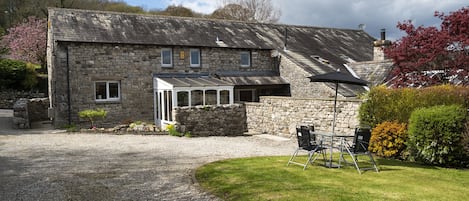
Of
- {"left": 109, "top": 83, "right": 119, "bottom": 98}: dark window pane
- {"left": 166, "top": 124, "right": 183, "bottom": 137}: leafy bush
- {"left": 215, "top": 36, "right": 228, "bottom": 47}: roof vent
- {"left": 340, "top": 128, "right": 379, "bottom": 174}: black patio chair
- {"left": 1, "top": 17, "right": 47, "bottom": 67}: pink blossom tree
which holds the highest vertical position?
{"left": 1, "top": 17, "right": 47, "bottom": 67}: pink blossom tree

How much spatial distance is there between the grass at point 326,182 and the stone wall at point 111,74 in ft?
37.2

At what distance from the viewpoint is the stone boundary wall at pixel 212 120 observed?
16.7 meters

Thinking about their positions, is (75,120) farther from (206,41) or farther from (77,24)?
(206,41)

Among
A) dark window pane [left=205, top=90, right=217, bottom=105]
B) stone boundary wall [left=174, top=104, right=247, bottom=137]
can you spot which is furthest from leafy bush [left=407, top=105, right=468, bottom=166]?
dark window pane [left=205, top=90, right=217, bottom=105]

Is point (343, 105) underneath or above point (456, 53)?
underneath

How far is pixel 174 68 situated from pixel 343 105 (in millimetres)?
10369

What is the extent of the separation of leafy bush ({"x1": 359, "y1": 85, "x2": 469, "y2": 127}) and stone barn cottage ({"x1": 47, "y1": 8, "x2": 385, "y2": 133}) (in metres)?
7.12

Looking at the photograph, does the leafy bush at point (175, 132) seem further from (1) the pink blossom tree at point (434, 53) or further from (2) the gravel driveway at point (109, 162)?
(1) the pink blossom tree at point (434, 53)

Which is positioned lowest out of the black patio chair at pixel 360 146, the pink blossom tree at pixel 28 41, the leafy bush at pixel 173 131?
the leafy bush at pixel 173 131

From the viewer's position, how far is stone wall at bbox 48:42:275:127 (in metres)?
18.4

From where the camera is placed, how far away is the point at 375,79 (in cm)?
1972

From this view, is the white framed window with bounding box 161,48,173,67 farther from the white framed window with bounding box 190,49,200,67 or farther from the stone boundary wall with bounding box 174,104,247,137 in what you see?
the stone boundary wall with bounding box 174,104,247,137

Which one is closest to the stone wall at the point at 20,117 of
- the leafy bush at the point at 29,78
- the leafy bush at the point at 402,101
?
the leafy bush at the point at 29,78

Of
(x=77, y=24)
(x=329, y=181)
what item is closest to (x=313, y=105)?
(x=329, y=181)
